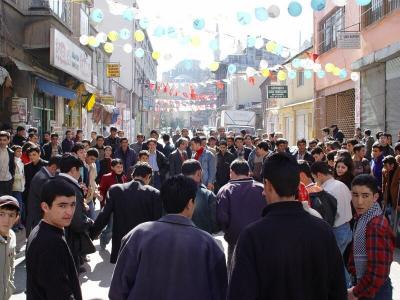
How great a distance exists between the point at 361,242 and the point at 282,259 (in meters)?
1.07

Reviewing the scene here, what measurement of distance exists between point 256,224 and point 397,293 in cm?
451

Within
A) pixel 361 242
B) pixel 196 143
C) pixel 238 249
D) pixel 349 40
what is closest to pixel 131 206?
pixel 361 242

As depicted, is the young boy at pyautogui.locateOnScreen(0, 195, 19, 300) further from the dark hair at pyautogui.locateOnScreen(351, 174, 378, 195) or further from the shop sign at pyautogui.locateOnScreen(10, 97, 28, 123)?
the shop sign at pyautogui.locateOnScreen(10, 97, 28, 123)

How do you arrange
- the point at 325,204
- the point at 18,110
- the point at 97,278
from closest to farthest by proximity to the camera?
the point at 325,204 < the point at 97,278 < the point at 18,110

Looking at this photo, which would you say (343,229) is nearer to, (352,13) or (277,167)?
(277,167)

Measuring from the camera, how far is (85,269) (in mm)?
7844

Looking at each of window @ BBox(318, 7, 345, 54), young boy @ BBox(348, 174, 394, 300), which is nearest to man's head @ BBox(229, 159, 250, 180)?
young boy @ BBox(348, 174, 394, 300)

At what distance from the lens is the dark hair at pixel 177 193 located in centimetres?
331

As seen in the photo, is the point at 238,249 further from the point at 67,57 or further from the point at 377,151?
the point at 67,57

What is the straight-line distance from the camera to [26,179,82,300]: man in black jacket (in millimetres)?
3201

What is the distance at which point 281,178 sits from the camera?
9.73 ft

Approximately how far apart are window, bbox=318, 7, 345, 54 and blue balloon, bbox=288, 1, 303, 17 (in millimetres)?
9773

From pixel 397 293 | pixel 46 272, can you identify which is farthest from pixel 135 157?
pixel 46 272

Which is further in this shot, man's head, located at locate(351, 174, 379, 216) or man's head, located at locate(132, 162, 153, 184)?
man's head, located at locate(132, 162, 153, 184)
